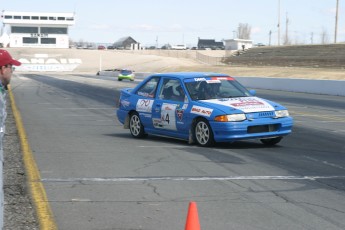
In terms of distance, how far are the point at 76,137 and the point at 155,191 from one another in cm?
638

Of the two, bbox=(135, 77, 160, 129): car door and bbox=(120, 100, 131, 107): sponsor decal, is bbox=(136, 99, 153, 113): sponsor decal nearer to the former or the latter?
bbox=(135, 77, 160, 129): car door

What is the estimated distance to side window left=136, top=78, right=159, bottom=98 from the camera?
525 inches

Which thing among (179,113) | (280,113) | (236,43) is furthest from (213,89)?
(236,43)

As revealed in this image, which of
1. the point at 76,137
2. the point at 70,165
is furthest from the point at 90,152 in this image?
the point at 76,137

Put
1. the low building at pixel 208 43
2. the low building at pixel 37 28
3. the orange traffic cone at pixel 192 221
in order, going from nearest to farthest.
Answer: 1. the orange traffic cone at pixel 192 221
2. the low building at pixel 37 28
3. the low building at pixel 208 43

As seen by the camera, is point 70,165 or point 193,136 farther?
point 193,136

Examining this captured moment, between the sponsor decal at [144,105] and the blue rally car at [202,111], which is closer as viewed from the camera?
the blue rally car at [202,111]

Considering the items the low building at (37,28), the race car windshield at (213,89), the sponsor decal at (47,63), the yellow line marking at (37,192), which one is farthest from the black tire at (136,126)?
the low building at (37,28)

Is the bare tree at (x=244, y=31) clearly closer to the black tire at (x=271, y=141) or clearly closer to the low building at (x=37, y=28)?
the low building at (x=37, y=28)

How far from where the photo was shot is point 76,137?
14000 mm

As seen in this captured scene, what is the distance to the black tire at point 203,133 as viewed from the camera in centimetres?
1169

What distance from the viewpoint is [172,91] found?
1284cm

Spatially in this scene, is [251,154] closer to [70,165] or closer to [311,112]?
[70,165]

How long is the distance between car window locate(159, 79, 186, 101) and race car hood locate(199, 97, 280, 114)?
667mm
